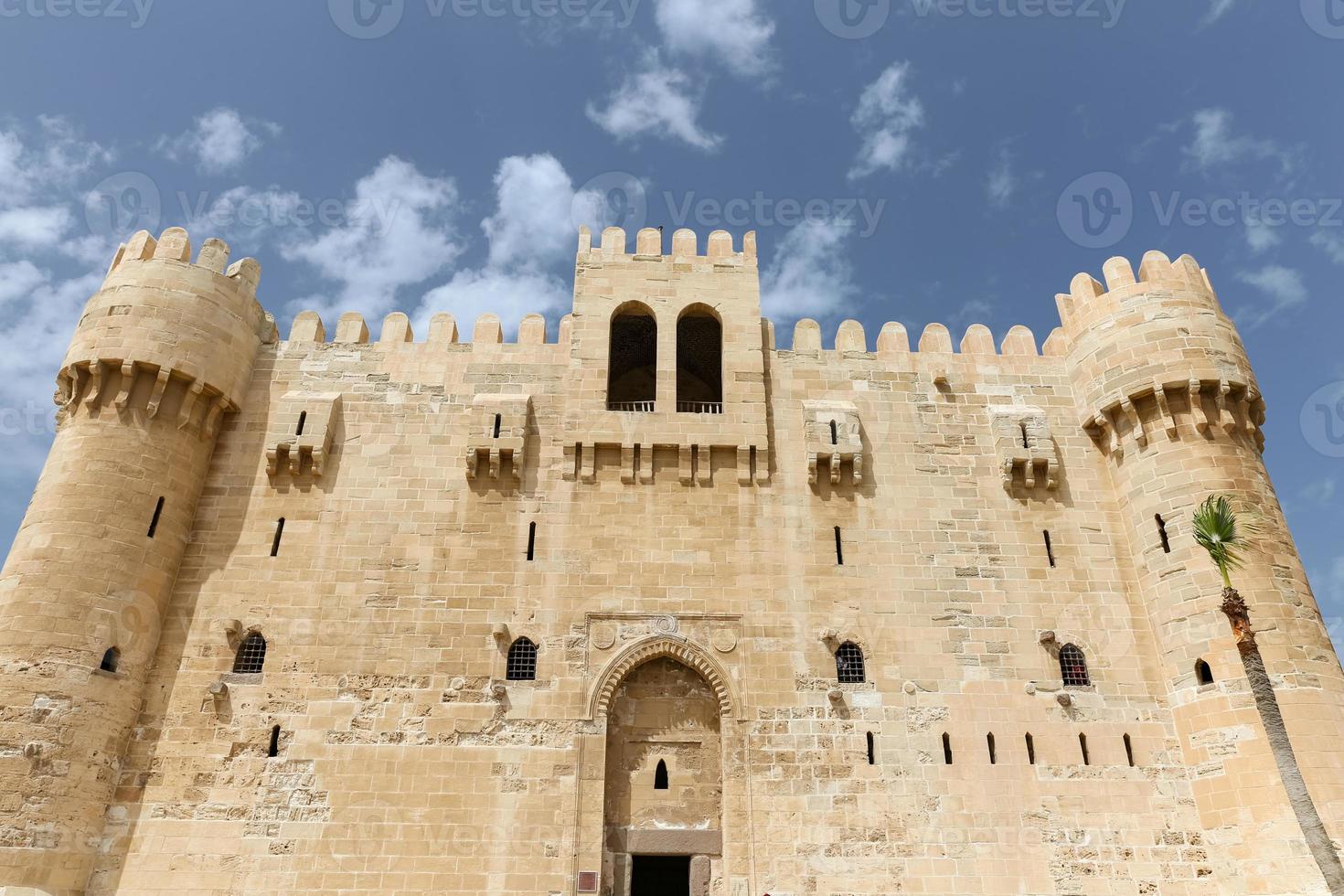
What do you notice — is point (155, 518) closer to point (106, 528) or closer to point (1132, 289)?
point (106, 528)

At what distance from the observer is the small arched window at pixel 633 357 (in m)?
19.0

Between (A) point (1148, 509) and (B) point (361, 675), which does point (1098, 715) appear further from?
(B) point (361, 675)

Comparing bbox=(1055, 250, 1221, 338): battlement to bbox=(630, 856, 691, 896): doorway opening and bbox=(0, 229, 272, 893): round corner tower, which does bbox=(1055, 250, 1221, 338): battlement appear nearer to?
bbox=(630, 856, 691, 896): doorway opening

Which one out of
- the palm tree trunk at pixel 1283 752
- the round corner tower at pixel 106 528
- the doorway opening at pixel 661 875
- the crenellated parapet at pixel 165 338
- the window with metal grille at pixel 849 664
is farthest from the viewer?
the crenellated parapet at pixel 165 338

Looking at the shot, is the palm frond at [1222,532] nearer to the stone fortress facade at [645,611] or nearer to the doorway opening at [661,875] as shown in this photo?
the stone fortress facade at [645,611]

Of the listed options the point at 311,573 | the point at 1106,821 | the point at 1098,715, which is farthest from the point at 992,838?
the point at 311,573

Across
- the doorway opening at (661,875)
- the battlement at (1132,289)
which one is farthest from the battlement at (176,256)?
the battlement at (1132,289)

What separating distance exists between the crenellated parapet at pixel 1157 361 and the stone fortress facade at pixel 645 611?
8 cm

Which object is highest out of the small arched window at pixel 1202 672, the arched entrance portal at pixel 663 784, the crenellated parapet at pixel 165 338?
the crenellated parapet at pixel 165 338

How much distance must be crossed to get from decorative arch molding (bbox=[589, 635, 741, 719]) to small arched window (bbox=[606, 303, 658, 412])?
541 cm

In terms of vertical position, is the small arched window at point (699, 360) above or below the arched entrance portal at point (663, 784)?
above

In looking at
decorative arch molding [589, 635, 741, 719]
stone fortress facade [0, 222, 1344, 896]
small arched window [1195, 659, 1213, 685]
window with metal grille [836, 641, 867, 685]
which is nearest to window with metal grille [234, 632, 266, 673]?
stone fortress facade [0, 222, 1344, 896]

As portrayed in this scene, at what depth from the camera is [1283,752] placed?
12922 mm

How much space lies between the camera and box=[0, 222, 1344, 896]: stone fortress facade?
546 inches
